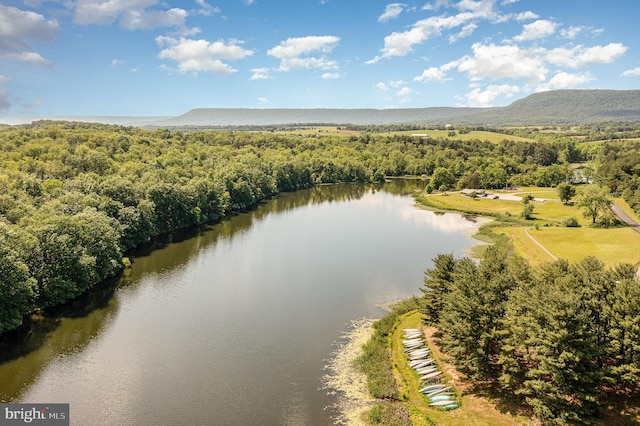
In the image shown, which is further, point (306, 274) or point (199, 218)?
point (199, 218)

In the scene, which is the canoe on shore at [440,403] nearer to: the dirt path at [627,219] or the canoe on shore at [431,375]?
the canoe on shore at [431,375]

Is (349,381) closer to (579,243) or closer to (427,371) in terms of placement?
(427,371)

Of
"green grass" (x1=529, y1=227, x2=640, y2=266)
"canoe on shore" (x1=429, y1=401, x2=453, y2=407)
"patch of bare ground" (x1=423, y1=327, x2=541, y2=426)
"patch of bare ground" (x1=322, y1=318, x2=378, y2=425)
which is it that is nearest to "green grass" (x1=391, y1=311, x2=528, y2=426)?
"patch of bare ground" (x1=423, y1=327, x2=541, y2=426)

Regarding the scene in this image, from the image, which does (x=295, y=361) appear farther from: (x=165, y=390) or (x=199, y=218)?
(x=199, y=218)

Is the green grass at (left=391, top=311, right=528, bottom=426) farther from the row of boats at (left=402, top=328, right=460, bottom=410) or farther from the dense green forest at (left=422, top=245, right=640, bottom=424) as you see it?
the dense green forest at (left=422, top=245, right=640, bottom=424)

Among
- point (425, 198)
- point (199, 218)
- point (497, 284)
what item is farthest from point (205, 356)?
point (425, 198)
